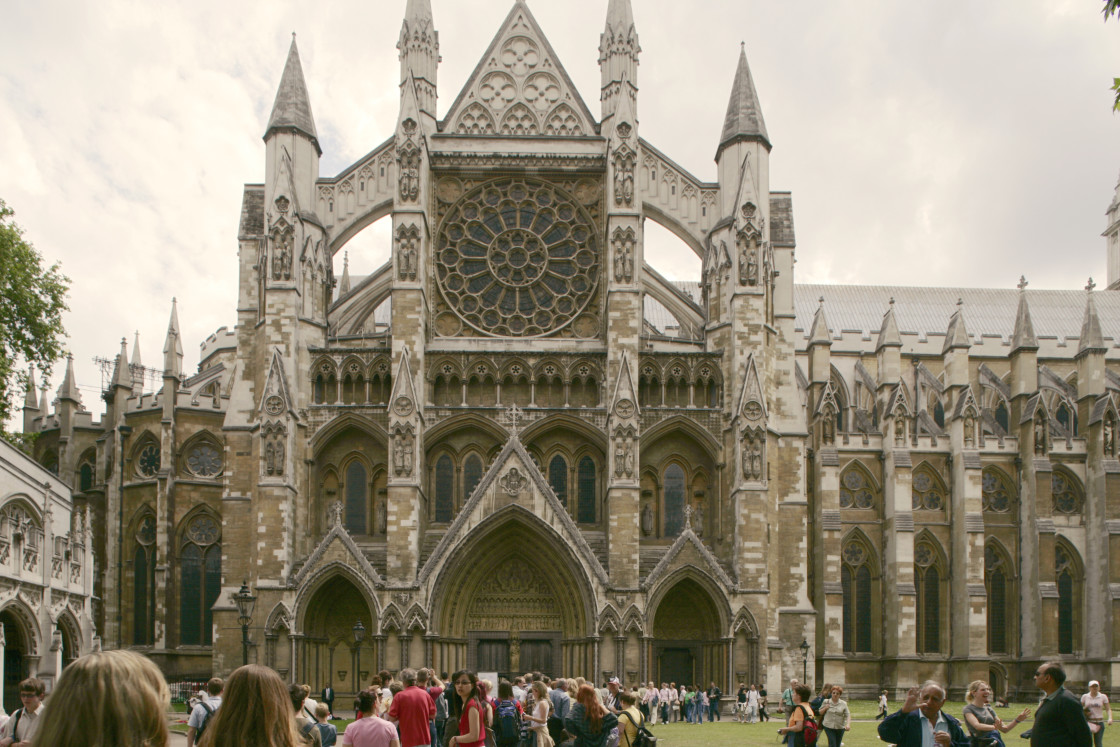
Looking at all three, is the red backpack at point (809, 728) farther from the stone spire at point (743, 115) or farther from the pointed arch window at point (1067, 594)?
the pointed arch window at point (1067, 594)

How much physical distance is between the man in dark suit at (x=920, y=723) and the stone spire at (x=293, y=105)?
1188 inches

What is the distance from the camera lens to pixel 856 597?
46281mm

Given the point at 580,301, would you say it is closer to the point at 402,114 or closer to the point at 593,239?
the point at 593,239

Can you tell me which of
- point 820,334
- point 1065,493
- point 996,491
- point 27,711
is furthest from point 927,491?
point 27,711

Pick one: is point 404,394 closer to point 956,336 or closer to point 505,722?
point 505,722

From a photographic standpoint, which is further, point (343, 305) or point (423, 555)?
point (343, 305)

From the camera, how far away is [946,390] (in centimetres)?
4809

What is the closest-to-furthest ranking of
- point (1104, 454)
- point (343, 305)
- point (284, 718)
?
point (284, 718), point (343, 305), point (1104, 454)

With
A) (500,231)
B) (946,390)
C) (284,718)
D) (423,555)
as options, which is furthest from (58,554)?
(946,390)

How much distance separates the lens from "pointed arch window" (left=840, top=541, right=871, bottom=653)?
45.9 metres

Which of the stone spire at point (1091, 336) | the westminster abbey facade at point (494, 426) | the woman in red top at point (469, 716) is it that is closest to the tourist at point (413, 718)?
the woman in red top at point (469, 716)

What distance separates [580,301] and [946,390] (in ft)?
63.4

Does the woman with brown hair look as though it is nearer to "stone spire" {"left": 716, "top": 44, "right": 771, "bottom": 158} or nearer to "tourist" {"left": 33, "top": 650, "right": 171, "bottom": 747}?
"tourist" {"left": 33, "top": 650, "right": 171, "bottom": 747}

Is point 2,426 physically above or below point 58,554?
above
